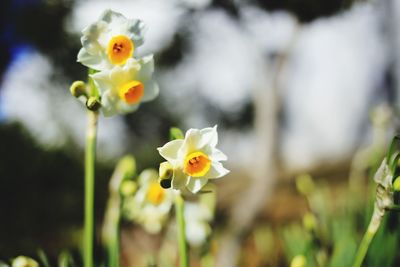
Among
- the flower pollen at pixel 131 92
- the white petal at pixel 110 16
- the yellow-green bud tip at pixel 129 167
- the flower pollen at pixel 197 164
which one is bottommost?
the flower pollen at pixel 197 164

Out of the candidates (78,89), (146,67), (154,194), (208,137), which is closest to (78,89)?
(78,89)

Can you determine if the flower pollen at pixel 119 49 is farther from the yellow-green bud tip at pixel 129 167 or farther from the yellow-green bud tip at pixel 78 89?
the yellow-green bud tip at pixel 129 167

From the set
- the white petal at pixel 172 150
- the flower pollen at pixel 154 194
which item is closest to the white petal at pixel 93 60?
the white petal at pixel 172 150

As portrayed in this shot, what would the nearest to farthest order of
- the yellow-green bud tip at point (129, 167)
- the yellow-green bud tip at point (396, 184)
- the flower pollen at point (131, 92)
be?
the yellow-green bud tip at point (396, 184) < the flower pollen at point (131, 92) < the yellow-green bud tip at point (129, 167)

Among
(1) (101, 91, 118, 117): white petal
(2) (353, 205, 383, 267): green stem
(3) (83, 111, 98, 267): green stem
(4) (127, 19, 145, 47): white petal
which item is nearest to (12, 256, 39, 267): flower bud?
(3) (83, 111, 98, 267): green stem

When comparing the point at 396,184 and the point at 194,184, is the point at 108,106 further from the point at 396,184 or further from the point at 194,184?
the point at 396,184

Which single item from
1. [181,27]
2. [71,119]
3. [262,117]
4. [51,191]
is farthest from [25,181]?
[262,117]

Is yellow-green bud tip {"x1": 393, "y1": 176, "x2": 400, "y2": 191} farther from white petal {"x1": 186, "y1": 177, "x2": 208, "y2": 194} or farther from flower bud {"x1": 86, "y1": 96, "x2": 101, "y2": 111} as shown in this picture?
flower bud {"x1": 86, "y1": 96, "x2": 101, "y2": 111}
